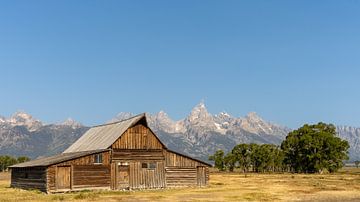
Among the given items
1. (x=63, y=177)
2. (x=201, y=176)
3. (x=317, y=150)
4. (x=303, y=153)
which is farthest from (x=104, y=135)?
(x=303, y=153)

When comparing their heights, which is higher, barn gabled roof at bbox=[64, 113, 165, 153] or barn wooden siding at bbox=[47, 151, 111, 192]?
barn gabled roof at bbox=[64, 113, 165, 153]

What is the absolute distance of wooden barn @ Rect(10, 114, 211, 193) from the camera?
55438mm

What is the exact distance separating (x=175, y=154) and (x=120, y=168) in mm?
8011

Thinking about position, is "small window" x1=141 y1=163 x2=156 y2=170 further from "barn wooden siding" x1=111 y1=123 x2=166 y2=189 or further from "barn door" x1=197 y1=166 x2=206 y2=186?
"barn door" x1=197 y1=166 x2=206 y2=186

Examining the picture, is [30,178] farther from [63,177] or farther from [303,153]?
[303,153]

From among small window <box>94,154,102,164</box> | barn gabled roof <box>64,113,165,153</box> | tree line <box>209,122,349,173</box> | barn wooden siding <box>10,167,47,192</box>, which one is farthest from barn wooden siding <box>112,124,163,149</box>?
tree line <box>209,122,349,173</box>

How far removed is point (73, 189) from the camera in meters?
55.4

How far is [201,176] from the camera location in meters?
64.8

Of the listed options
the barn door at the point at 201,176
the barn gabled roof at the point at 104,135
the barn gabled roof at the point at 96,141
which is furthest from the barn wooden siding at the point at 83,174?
the barn door at the point at 201,176

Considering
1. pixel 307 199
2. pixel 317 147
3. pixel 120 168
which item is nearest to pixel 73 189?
pixel 120 168

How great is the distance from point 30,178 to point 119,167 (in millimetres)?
11431

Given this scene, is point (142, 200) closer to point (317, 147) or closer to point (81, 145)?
point (81, 145)

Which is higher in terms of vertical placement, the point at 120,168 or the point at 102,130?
the point at 102,130

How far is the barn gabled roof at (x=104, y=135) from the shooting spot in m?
60.3
